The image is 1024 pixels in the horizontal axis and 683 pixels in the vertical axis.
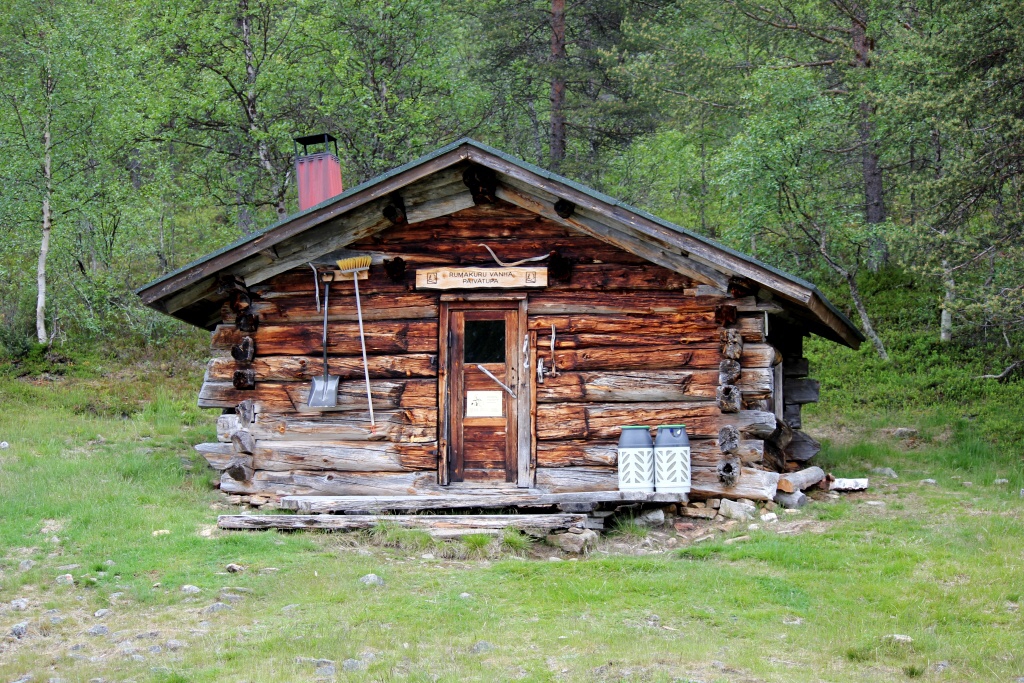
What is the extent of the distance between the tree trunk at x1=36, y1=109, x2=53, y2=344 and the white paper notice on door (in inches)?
432

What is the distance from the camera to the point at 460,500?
479 inches

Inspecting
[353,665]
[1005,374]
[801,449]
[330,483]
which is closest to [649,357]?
[801,449]

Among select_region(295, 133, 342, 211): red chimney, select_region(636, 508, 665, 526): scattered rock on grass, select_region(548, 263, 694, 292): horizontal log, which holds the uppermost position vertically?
select_region(295, 133, 342, 211): red chimney

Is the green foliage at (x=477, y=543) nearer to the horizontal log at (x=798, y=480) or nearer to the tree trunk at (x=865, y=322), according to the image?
the horizontal log at (x=798, y=480)

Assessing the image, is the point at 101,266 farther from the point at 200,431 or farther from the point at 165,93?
the point at 200,431

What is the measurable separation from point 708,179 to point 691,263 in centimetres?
1357

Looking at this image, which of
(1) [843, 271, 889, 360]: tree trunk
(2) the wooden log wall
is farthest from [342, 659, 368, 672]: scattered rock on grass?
(1) [843, 271, 889, 360]: tree trunk

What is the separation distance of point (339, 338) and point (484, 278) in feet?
6.36

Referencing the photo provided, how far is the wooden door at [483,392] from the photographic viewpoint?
12.9 m

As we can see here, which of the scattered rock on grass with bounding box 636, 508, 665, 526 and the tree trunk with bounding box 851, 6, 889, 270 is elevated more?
the tree trunk with bounding box 851, 6, 889, 270

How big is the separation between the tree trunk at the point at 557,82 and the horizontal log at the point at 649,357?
12.8m

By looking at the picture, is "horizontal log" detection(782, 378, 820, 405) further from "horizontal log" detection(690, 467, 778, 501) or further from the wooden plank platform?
the wooden plank platform

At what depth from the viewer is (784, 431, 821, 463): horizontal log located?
47.3 feet

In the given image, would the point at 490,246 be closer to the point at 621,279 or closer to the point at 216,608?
the point at 621,279
